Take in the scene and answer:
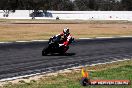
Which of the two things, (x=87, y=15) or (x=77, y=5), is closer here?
(x=87, y=15)

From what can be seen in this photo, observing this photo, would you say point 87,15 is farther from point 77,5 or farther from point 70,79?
point 70,79

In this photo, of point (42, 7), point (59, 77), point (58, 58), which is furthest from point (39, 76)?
point (42, 7)

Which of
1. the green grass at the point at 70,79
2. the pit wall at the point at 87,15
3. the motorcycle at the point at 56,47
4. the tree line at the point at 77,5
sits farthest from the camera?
the tree line at the point at 77,5

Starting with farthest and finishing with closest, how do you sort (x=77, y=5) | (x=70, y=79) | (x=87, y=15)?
(x=77, y=5) → (x=87, y=15) → (x=70, y=79)

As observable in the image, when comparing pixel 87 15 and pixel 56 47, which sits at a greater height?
pixel 56 47

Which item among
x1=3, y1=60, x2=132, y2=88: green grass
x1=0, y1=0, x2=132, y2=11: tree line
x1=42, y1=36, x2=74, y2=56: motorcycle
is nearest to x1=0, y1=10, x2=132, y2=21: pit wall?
x1=0, y1=0, x2=132, y2=11: tree line

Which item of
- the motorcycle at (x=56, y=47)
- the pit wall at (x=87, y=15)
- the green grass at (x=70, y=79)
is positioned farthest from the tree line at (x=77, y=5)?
the green grass at (x=70, y=79)

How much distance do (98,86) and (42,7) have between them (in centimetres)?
11678

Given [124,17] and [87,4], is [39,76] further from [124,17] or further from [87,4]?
[87,4]

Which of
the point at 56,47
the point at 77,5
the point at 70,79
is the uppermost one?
the point at 70,79

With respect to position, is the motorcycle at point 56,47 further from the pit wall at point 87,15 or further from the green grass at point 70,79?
the pit wall at point 87,15

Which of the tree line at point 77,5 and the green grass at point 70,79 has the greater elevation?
the green grass at point 70,79

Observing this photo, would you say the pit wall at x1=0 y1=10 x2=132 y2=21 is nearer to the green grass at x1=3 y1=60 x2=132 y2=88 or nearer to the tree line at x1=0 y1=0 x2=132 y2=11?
the tree line at x1=0 y1=0 x2=132 y2=11

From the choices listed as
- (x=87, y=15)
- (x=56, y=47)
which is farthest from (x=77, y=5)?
(x=56, y=47)
